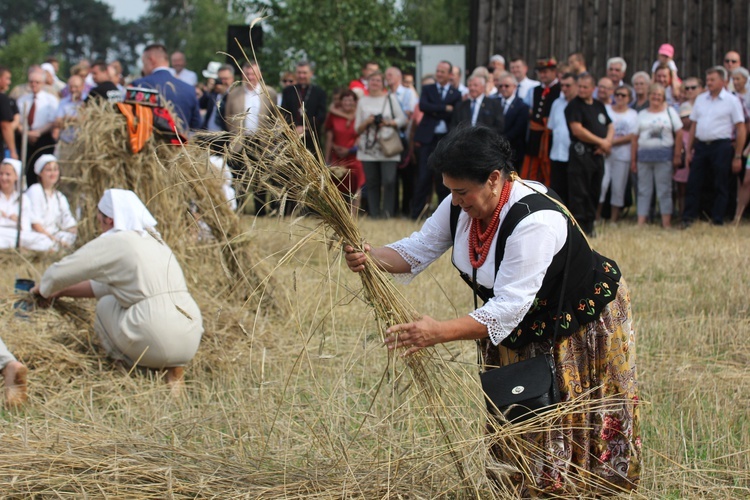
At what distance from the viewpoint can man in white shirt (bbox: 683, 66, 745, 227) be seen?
9.75 metres

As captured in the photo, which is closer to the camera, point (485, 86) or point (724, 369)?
point (724, 369)

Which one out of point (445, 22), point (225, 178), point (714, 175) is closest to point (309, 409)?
point (225, 178)

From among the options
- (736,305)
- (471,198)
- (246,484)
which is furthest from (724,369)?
(246,484)

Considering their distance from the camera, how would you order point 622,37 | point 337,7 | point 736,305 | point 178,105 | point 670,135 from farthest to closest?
point 337,7 → point 622,37 → point 670,135 → point 178,105 → point 736,305

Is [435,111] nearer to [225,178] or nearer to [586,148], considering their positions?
[586,148]

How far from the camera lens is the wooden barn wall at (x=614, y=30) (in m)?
13.5

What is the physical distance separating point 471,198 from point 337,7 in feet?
43.9

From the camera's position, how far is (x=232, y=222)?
622 cm

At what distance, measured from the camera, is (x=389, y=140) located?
11.1 metres

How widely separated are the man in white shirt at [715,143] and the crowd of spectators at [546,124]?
11 millimetres

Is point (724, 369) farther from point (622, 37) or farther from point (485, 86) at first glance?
point (622, 37)

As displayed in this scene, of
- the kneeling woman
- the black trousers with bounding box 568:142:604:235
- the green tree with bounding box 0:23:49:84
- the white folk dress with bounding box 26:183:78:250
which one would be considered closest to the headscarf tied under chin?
the kneeling woman

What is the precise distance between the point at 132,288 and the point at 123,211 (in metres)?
0.40

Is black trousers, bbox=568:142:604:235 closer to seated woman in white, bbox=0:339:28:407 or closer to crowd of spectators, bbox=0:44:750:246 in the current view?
crowd of spectators, bbox=0:44:750:246
